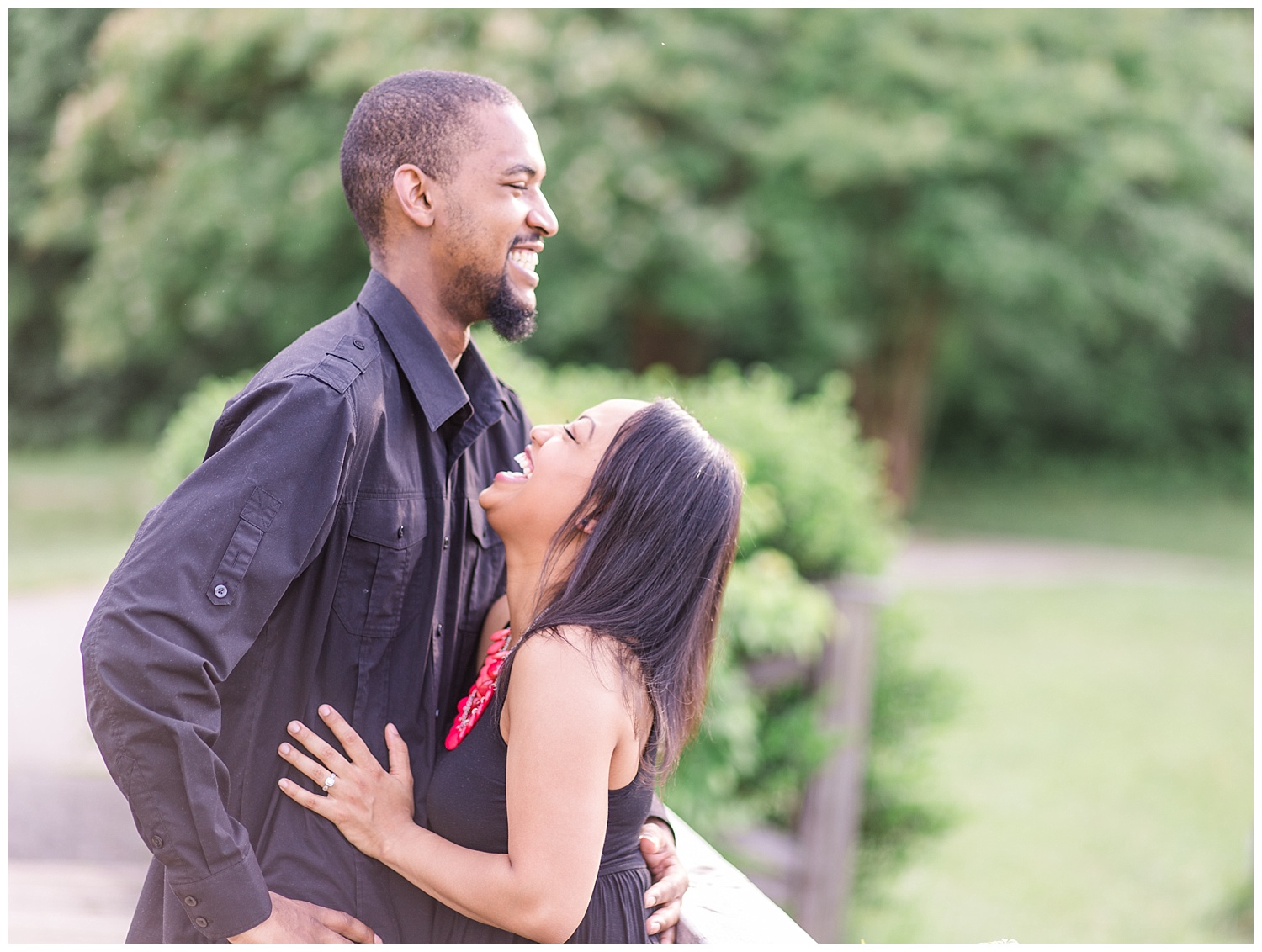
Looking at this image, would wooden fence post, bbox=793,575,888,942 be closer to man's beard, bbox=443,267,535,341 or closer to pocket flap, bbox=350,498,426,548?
man's beard, bbox=443,267,535,341

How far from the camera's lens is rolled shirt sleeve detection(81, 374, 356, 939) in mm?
1658

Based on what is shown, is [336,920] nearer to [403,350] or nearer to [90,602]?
[403,350]

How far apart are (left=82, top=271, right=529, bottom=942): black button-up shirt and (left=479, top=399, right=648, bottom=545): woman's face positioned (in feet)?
0.42

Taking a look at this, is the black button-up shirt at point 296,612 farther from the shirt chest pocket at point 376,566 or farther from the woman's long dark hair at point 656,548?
the woman's long dark hair at point 656,548

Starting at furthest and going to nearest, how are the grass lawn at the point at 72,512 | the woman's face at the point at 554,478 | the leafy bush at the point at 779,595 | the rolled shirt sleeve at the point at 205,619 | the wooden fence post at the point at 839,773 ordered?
1. the grass lawn at the point at 72,512
2. the wooden fence post at the point at 839,773
3. the leafy bush at the point at 779,595
4. the woman's face at the point at 554,478
5. the rolled shirt sleeve at the point at 205,619

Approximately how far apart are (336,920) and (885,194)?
48.4 feet

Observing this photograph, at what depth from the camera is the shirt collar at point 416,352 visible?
6.69 feet

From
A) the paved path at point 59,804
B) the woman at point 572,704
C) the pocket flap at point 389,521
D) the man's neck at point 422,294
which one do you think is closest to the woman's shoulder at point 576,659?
the woman at point 572,704

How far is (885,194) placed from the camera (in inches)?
610

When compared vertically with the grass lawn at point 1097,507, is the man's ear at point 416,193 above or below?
below

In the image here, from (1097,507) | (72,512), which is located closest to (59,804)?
(72,512)

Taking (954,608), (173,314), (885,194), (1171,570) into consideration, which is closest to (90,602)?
(173,314)

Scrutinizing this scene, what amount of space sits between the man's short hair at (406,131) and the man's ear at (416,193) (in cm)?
2

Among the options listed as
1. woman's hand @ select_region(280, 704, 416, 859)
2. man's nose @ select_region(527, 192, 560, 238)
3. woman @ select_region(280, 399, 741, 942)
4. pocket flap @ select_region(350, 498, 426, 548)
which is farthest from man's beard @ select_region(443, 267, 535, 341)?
woman's hand @ select_region(280, 704, 416, 859)
